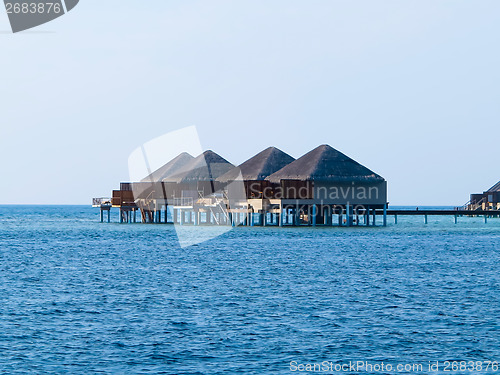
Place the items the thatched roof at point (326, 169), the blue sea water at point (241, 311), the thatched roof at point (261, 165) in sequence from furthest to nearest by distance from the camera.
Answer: the thatched roof at point (261, 165) → the thatched roof at point (326, 169) → the blue sea water at point (241, 311)

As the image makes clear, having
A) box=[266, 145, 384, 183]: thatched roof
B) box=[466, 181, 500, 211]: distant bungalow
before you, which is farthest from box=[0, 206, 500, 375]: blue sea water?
box=[466, 181, 500, 211]: distant bungalow

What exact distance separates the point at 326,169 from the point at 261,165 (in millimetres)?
10382

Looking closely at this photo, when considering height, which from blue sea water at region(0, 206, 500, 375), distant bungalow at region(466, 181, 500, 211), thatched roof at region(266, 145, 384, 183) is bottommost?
blue sea water at region(0, 206, 500, 375)

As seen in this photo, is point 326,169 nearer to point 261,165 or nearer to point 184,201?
point 261,165

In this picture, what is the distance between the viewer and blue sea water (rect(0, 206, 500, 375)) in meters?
20.6

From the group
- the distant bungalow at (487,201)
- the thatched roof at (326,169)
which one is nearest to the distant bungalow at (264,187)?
the thatched roof at (326,169)

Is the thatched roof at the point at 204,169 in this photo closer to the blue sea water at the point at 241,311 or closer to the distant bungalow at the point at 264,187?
the distant bungalow at the point at 264,187

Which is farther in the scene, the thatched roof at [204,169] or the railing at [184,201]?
the thatched roof at [204,169]

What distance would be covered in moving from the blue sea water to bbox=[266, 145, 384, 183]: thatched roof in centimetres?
2284

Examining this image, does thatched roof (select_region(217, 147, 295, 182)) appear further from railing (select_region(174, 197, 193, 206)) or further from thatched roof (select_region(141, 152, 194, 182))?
thatched roof (select_region(141, 152, 194, 182))

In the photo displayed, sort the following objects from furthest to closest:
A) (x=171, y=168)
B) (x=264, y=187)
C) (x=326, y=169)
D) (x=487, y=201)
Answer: (x=487, y=201) < (x=171, y=168) < (x=264, y=187) < (x=326, y=169)

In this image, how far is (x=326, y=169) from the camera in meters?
74.9

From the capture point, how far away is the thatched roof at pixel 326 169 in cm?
7419

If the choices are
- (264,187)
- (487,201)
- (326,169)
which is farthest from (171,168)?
(487,201)
